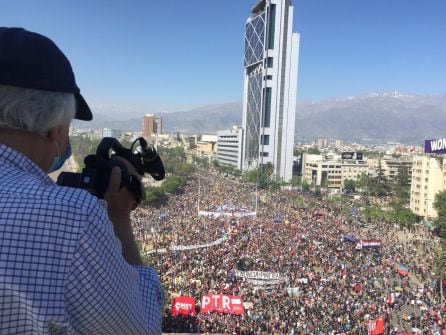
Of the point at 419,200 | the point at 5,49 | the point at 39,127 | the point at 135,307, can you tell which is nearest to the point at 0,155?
the point at 39,127

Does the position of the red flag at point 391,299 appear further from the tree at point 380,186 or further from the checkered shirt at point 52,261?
the tree at point 380,186

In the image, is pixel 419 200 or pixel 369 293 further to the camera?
pixel 419 200

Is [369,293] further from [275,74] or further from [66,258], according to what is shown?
[275,74]

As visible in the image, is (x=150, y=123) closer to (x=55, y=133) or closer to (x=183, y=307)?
(x=183, y=307)

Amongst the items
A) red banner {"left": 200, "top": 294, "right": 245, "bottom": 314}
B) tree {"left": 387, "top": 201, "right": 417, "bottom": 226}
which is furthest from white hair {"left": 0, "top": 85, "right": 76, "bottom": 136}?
tree {"left": 387, "top": 201, "right": 417, "bottom": 226}

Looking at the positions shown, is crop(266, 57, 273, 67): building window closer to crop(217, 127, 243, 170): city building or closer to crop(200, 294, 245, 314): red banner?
crop(217, 127, 243, 170): city building
